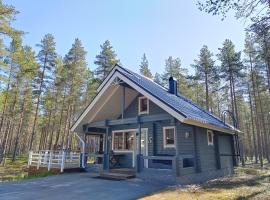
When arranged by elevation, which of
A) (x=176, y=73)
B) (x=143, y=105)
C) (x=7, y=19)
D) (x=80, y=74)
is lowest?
(x=143, y=105)

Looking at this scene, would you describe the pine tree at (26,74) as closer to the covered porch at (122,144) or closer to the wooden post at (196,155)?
the covered porch at (122,144)

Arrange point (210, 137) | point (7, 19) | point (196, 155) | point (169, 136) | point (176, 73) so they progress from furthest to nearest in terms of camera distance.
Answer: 1. point (176, 73)
2. point (7, 19)
3. point (210, 137)
4. point (169, 136)
5. point (196, 155)

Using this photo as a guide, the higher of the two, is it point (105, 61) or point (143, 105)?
point (105, 61)

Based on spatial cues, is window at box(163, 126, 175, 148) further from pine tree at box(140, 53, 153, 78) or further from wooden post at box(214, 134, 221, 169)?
pine tree at box(140, 53, 153, 78)

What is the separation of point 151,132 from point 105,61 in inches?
672

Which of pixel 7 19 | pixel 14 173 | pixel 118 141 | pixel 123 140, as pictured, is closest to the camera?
pixel 123 140

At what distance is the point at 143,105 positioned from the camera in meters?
15.5

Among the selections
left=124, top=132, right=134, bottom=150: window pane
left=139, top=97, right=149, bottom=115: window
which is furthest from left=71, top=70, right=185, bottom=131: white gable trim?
left=124, top=132, right=134, bottom=150: window pane

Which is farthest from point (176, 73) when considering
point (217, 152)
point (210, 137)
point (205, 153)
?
point (205, 153)

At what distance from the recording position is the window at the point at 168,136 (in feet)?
45.5

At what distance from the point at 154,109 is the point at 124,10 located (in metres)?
5.93

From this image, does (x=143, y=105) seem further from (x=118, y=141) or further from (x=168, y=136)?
(x=118, y=141)

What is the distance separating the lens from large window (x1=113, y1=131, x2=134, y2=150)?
15788mm

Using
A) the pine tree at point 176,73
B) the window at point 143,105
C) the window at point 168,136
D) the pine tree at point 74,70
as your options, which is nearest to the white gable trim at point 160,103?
the window at point 143,105
